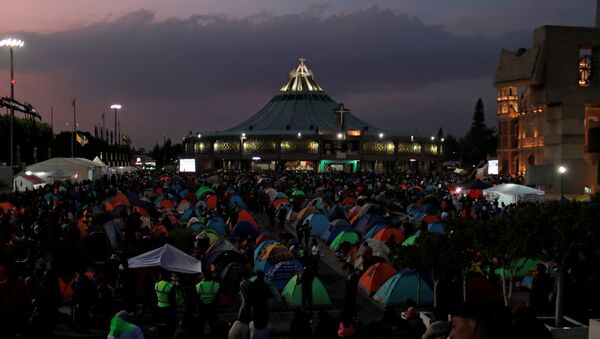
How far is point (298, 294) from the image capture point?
14.3 metres

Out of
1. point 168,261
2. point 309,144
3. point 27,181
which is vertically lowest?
point 168,261

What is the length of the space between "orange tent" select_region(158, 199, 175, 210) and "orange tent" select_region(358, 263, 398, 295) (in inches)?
644

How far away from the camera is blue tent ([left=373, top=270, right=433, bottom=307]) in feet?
47.1

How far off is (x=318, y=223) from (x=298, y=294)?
11947 mm

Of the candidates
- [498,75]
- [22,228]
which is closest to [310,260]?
[22,228]

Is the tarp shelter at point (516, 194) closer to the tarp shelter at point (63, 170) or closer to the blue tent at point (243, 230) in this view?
the blue tent at point (243, 230)

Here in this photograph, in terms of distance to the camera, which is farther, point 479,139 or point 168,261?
point 479,139

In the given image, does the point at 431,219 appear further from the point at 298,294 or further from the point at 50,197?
the point at 50,197

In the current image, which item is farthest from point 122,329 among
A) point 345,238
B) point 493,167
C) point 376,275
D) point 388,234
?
point 493,167

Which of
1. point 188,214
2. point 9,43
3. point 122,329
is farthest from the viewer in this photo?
point 9,43

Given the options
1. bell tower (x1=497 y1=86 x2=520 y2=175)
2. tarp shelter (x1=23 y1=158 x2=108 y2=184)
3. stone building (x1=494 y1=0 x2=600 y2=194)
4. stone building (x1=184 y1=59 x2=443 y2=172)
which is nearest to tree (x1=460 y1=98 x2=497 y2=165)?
stone building (x1=184 y1=59 x2=443 y2=172)

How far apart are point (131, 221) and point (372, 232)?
7250mm

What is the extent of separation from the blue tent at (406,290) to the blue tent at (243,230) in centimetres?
821

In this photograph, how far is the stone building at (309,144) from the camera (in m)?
105
